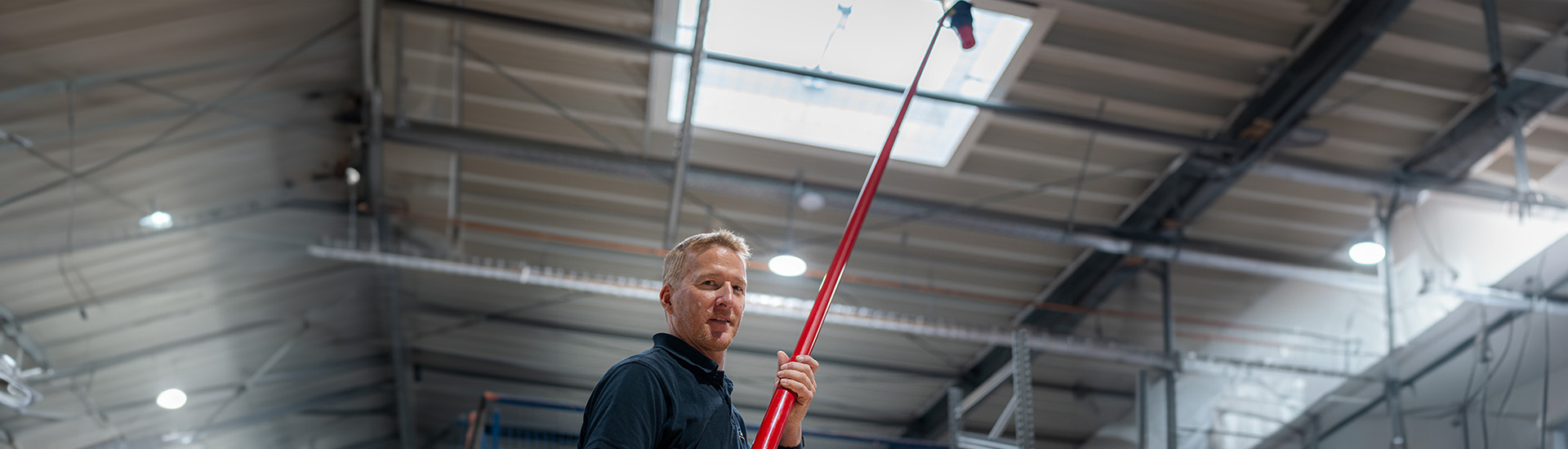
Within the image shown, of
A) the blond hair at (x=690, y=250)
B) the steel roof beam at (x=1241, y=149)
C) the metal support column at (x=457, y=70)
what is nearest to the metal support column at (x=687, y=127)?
the metal support column at (x=457, y=70)

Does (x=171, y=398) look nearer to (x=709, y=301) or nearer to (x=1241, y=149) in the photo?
(x=1241, y=149)

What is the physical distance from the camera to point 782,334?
45.6 feet

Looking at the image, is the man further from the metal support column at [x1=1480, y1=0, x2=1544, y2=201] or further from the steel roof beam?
the metal support column at [x1=1480, y1=0, x2=1544, y2=201]

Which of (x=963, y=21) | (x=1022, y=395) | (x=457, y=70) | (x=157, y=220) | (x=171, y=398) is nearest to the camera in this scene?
(x=963, y=21)

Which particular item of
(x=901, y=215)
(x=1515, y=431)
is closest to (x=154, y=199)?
(x=901, y=215)

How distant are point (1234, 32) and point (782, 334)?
7.03m

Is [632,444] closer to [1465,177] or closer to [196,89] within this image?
[196,89]

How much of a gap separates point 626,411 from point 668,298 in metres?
0.44

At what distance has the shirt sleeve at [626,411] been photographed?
2.12m

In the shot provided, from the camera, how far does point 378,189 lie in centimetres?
1073

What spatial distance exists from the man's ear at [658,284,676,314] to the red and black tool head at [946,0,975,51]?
124 cm

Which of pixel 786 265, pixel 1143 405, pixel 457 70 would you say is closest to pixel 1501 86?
pixel 1143 405

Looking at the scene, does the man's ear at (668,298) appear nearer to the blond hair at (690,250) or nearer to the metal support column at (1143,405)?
the blond hair at (690,250)

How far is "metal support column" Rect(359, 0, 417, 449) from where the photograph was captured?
8.48m
